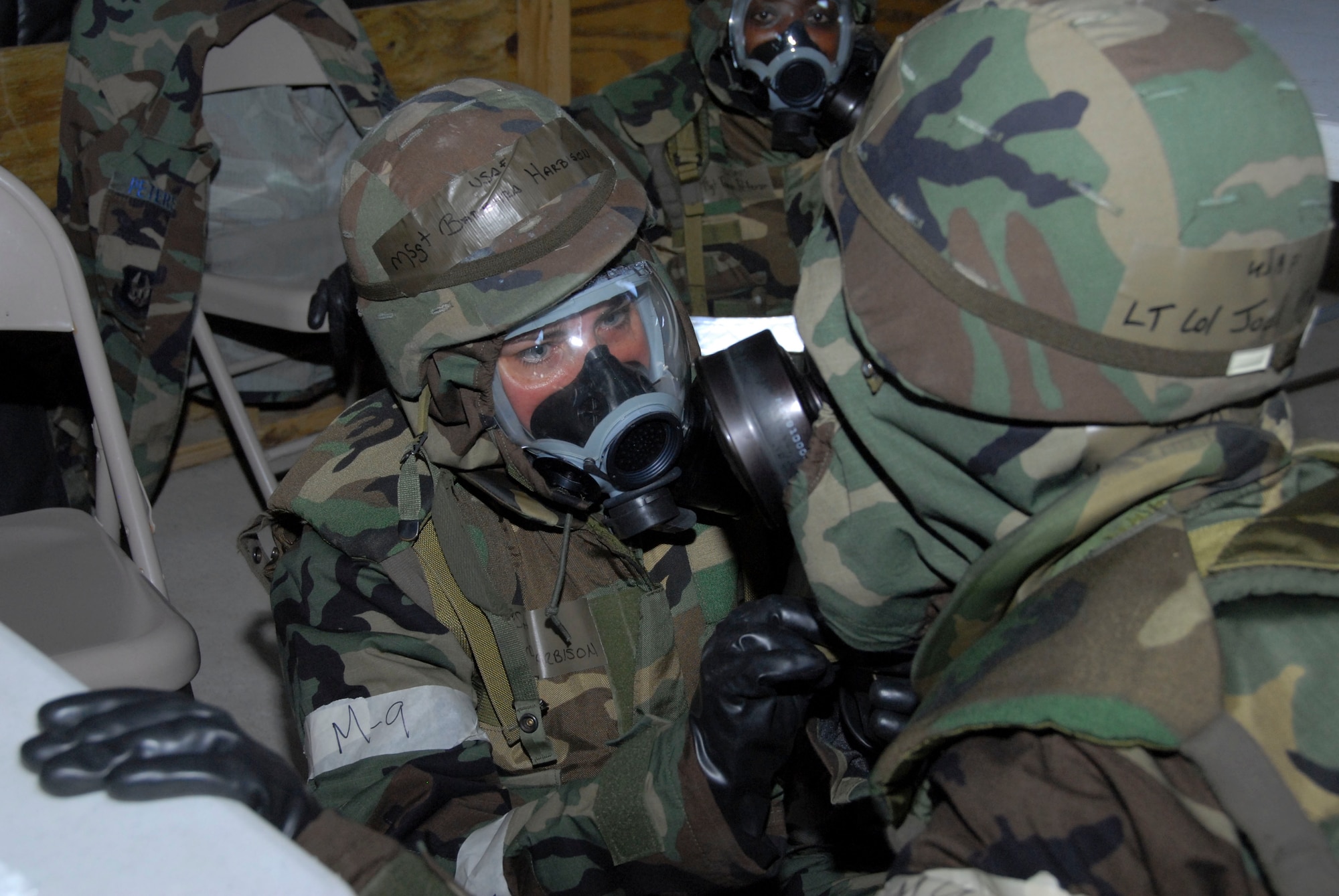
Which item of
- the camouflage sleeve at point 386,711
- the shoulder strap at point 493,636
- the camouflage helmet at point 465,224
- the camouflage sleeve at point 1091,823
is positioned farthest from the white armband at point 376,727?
the camouflage sleeve at point 1091,823

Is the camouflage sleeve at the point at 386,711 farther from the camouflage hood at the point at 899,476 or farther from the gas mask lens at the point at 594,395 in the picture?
the camouflage hood at the point at 899,476

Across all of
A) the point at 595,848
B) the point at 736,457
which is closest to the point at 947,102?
the point at 736,457

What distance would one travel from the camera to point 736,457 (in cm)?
118

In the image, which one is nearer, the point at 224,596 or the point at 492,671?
the point at 492,671

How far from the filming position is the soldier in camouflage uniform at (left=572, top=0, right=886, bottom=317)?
3205 mm

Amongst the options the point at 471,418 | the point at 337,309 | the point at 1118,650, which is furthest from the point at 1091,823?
the point at 337,309

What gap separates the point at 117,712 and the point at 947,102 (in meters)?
0.88

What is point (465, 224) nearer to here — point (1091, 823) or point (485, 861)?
point (485, 861)

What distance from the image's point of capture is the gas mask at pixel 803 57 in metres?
2.98

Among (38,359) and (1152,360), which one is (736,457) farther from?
(38,359)

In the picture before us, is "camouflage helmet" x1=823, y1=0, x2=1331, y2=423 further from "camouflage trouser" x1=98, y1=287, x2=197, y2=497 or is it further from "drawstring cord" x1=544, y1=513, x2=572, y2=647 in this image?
"camouflage trouser" x1=98, y1=287, x2=197, y2=497

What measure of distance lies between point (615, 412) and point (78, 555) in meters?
1.10

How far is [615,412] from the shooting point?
1583mm

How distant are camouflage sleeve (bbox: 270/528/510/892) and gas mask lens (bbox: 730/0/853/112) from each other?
2088 millimetres
